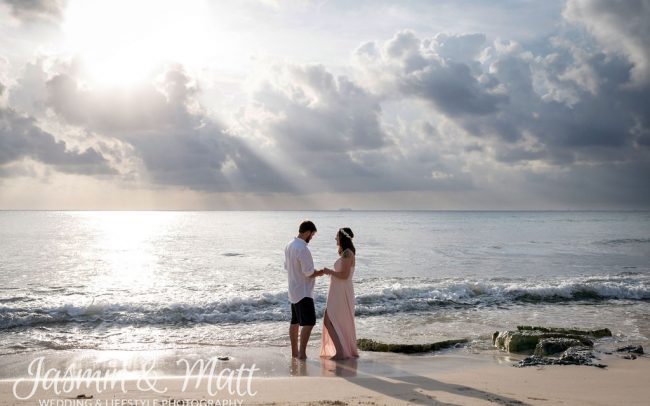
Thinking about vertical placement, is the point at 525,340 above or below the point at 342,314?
below

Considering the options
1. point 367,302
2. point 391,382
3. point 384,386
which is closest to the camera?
point 384,386

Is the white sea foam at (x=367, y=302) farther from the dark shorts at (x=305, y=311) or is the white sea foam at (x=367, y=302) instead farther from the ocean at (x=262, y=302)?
the dark shorts at (x=305, y=311)

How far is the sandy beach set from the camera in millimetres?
6332

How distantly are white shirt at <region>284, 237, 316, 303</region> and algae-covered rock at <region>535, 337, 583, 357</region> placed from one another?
4508 mm

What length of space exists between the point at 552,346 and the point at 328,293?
173 inches

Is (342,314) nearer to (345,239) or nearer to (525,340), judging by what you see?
(345,239)

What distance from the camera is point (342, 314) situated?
912 cm

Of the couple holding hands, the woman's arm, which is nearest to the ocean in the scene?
the couple holding hands

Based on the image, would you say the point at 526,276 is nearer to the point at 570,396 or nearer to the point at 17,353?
the point at 570,396

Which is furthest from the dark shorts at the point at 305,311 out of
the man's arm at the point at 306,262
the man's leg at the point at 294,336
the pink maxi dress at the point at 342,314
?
the man's arm at the point at 306,262

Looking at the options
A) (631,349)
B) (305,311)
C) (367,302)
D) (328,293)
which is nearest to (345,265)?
(328,293)

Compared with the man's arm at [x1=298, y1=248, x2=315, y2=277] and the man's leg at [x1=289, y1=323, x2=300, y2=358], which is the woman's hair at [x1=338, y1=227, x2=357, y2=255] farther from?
the man's leg at [x1=289, y1=323, x2=300, y2=358]

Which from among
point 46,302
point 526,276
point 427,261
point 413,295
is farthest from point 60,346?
point 427,261

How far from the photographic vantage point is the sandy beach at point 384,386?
6332mm
